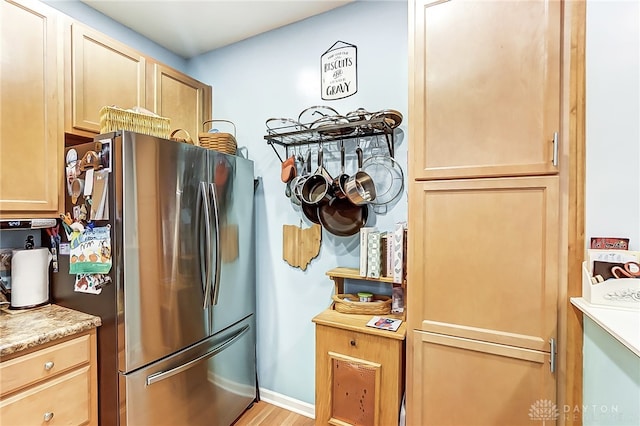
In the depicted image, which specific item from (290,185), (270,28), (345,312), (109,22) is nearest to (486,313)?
(345,312)

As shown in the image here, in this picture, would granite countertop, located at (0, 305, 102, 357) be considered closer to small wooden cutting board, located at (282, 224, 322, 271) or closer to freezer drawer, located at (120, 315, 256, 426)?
freezer drawer, located at (120, 315, 256, 426)

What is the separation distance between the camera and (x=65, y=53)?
61.9 inches

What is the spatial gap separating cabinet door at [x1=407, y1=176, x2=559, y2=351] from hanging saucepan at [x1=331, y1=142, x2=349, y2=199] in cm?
55

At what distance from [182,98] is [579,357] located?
2.67 metres

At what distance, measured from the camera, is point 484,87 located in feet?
4.08

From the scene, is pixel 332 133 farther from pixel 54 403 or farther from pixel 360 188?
pixel 54 403

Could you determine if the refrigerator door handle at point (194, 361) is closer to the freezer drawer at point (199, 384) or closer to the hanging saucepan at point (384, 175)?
the freezer drawer at point (199, 384)

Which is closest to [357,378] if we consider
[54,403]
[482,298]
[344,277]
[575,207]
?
[344,277]

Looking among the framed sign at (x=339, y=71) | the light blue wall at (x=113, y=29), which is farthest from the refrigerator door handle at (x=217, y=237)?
the light blue wall at (x=113, y=29)

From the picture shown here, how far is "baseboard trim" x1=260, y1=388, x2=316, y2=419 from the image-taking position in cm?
212

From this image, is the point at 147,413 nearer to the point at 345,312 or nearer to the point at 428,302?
the point at 345,312

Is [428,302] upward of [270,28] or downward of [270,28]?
downward

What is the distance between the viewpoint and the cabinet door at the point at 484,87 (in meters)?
1.16

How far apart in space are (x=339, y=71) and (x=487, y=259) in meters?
1.46
